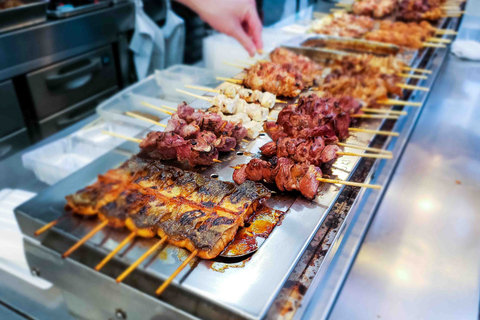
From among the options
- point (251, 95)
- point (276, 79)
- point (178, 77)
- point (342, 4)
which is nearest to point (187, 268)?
point (251, 95)

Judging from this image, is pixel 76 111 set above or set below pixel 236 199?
below

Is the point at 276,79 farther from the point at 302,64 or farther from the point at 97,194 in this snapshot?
the point at 97,194

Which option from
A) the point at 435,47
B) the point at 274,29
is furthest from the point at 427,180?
the point at 274,29

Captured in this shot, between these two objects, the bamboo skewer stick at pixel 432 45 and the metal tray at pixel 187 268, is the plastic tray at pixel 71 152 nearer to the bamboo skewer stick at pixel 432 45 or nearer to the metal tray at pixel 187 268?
the metal tray at pixel 187 268

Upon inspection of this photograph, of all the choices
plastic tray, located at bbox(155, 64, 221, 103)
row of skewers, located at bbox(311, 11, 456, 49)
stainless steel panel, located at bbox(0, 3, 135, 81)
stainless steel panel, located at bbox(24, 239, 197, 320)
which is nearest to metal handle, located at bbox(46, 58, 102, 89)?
stainless steel panel, located at bbox(0, 3, 135, 81)

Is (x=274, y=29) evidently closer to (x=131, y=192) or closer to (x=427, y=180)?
A: (x=427, y=180)

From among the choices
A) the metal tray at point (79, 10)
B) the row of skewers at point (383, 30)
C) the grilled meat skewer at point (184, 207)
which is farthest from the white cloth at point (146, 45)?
the grilled meat skewer at point (184, 207)
